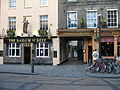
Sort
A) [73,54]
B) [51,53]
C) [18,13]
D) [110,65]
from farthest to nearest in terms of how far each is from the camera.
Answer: [73,54] < [18,13] < [51,53] < [110,65]

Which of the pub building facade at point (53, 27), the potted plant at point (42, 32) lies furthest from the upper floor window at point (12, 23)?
the potted plant at point (42, 32)

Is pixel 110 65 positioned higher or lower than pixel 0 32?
lower

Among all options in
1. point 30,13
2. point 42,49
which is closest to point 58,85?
point 42,49

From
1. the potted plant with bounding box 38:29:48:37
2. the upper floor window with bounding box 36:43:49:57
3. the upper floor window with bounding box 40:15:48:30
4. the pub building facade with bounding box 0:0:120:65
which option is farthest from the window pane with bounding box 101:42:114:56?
the upper floor window with bounding box 40:15:48:30

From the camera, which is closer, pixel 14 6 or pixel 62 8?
pixel 62 8

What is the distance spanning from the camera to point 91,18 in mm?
18312

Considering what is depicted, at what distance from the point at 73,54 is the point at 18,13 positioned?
25113mm

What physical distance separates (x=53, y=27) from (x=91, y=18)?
4.69m

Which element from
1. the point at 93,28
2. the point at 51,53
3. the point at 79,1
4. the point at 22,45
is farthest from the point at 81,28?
the point at 22,45

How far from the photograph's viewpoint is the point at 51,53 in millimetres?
18984

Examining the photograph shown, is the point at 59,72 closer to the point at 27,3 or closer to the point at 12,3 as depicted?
the point at 27,3

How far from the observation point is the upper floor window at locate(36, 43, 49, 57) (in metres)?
19.4

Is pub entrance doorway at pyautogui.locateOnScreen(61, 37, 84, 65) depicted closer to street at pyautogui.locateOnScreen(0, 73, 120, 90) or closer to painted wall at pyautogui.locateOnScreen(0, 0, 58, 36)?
painted wall at pyautogui.locateOnScreen(0, 0, 58, 36)

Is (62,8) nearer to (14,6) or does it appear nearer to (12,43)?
(14,6)
